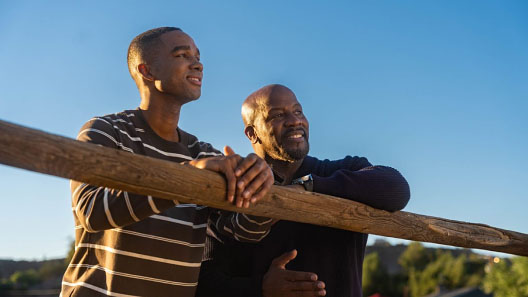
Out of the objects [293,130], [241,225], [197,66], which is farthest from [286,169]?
[197,66]

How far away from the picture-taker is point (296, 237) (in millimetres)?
3150

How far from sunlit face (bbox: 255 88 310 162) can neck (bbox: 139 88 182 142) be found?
2.46 ft

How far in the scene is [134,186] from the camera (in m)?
1.90

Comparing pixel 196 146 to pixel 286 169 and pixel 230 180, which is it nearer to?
pixel 286 169

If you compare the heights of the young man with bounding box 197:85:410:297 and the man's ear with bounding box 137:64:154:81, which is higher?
the man's ear with bounding box 137:64:154:81

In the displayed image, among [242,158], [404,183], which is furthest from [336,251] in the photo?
[242,158]

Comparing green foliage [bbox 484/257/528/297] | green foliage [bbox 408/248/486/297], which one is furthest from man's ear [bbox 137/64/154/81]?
green foliage [bbox 408/248/486/297]

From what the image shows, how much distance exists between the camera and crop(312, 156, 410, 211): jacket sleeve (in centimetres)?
276

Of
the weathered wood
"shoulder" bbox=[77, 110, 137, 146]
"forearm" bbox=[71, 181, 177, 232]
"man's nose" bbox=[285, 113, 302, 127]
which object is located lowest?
"forearm" bbox=[71, 181, 177, 232]

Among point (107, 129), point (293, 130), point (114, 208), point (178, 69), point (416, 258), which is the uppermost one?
point (416, 258)

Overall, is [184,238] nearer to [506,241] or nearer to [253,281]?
[253,281]

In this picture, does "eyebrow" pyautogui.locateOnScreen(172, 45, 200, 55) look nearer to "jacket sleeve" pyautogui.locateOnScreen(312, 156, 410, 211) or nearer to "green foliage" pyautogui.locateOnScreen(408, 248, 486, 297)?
"jacket sleeve" pyautogui.locateOnScreen(312, 156, 410, 211)

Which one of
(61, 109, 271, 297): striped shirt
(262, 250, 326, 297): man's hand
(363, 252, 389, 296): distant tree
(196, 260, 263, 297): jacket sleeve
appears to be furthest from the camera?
(363, 252, 389, 296): distant tree

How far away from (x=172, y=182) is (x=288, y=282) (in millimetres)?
1118
